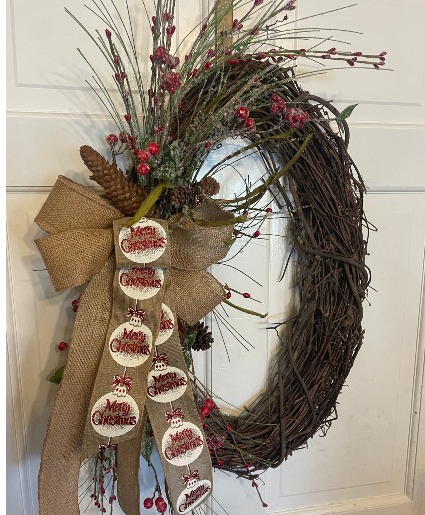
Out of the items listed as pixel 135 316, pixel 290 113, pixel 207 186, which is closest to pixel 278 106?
pixel 290 113

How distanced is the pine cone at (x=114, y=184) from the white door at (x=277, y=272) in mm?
176

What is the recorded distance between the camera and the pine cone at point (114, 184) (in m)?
0.69

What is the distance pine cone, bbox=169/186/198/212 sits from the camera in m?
0.75

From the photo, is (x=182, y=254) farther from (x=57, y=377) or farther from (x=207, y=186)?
(x=57, y=377)

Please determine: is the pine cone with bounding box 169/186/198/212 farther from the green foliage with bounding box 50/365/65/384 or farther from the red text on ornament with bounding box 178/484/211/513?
the red text on ornament with bounding box 178/484/211/513

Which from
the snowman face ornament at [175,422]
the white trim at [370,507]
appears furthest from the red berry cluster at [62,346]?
the white trim at [370,507]

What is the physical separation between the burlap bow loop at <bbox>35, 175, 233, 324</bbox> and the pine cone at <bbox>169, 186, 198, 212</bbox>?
0.07ft

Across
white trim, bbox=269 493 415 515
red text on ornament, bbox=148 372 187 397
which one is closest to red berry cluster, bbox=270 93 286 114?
red text on ornament, bbox=148 372 187 397

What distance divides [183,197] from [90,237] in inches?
6.3

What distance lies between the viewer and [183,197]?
0.75 metres

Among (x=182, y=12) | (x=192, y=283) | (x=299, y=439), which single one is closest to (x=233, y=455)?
(x=299, y=439)

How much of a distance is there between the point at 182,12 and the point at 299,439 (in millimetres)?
859

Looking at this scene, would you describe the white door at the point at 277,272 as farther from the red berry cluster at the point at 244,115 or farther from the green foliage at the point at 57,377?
the red berry cluster at the point at 244,115

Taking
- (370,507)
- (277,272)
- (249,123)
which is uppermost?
(249,123)
